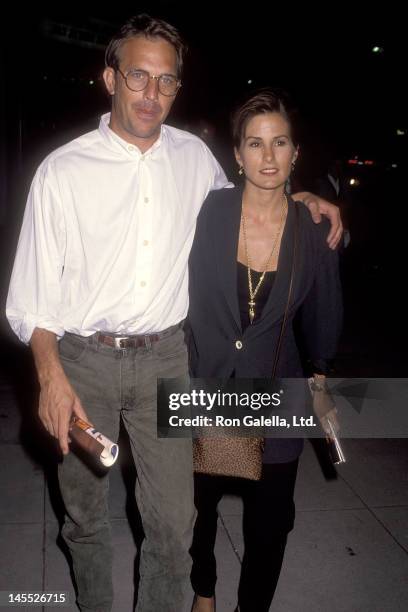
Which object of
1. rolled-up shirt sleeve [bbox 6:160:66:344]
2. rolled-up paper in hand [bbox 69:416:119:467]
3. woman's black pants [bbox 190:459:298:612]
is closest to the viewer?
rolled-up paper in hand [bbox 69:416:119:467]

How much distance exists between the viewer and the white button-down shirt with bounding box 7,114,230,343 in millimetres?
2109

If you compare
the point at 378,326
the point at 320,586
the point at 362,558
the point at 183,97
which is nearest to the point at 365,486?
the point at 362,558

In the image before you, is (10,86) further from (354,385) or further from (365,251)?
(354,385)

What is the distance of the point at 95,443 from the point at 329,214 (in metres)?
1.34

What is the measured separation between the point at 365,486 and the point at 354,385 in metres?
1.95

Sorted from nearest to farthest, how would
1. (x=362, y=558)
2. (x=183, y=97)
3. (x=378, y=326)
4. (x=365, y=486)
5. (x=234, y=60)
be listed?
1. (x=362, y=558)
2. (x=365, y=486)
3. (x=378, y=326)
4. (x=183, y=97)
5. (x=234, y=60)

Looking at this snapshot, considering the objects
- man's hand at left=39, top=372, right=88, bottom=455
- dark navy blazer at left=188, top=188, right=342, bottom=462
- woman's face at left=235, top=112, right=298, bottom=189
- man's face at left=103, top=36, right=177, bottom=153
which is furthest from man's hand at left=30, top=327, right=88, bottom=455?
woman's face at left=235, top=112, right=298, bottom=189

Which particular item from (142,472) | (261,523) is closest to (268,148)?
(142,472)

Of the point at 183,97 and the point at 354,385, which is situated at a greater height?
the point at 183,97

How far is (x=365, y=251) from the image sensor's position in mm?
13094

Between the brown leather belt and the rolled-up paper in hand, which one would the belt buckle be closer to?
the brown leather belt

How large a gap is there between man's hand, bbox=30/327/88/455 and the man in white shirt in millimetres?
55

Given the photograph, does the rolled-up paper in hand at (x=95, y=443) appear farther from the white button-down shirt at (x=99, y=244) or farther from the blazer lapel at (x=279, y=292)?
the blazer lapel at (x=279, y=292)

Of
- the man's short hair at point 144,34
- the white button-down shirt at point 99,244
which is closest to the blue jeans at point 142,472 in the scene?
the white button-down shirt at point 99,244
